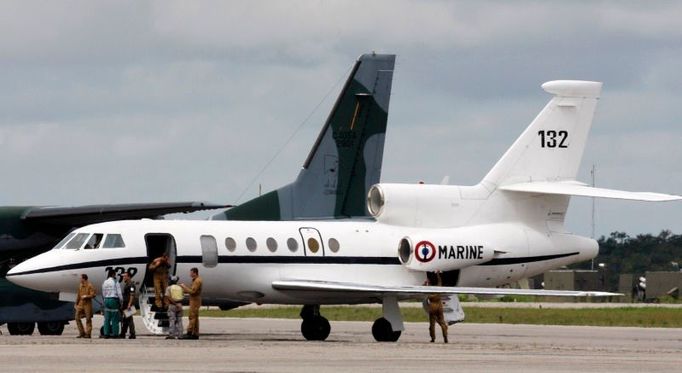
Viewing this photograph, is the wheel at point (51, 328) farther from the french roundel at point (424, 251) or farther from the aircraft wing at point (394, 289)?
the french roundel at point (424, 251)

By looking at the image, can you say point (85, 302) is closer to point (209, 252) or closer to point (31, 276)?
point (31, 276)

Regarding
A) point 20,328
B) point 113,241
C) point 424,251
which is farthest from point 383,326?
point 20,328

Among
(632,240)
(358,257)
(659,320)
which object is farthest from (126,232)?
(632,240)

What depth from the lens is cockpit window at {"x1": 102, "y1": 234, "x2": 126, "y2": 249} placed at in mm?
33688

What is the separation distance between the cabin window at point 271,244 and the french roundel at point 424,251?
10.6ft

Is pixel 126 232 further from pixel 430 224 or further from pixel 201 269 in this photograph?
pixel 430 224

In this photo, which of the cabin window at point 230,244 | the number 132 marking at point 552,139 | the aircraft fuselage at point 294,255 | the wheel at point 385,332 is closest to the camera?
Answer: the aircraft fuselage at point 294,255

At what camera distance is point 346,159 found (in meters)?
43.9

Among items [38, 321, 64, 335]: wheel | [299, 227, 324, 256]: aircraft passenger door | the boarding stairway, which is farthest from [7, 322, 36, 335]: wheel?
[299, 227, 324, 256]: aircraft passenger door

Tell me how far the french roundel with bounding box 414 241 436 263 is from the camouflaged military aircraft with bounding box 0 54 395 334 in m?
6.02

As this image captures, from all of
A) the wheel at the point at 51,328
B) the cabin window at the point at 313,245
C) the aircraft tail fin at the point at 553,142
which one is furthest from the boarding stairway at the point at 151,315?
the aircraft tail fin at the point at 553,142

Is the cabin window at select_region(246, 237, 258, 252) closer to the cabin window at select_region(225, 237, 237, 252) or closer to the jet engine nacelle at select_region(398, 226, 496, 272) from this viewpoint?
the cabin window at select_region(225, 237, 237, 252)

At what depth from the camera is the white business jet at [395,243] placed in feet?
111

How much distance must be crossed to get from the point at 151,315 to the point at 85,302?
58.9 inches
